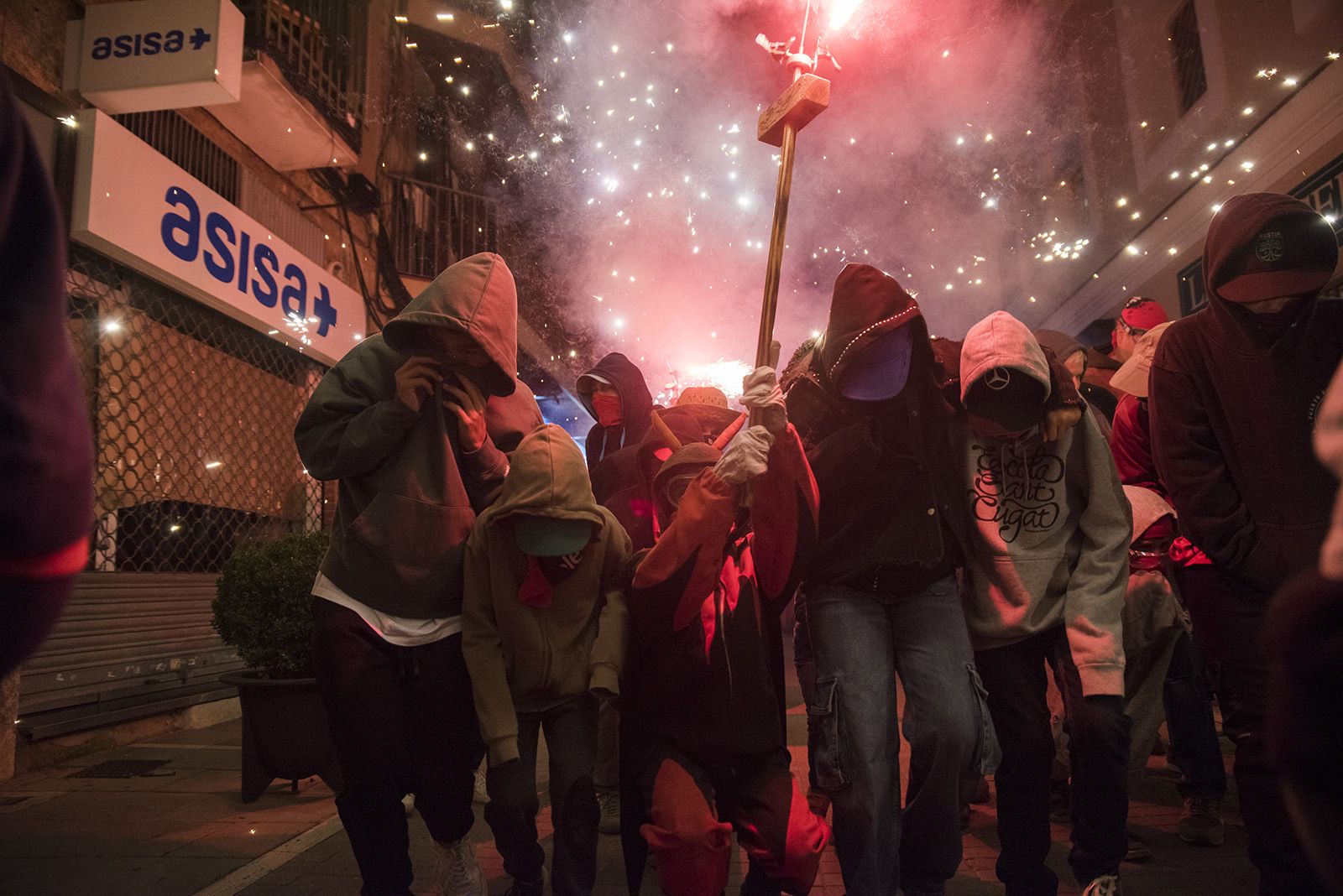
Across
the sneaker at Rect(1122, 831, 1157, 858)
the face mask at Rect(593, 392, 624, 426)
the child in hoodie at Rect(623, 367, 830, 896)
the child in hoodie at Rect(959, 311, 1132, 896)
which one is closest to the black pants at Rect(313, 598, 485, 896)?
the child in hoodie at Rect(623, 367, 830, 896)

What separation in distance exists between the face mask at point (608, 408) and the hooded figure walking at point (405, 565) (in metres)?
2.13

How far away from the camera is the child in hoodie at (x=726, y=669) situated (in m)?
2.72

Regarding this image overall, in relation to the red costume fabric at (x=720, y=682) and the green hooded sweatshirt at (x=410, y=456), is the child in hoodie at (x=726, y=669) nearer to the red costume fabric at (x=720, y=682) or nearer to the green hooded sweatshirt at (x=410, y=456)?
the red costume fabric at (x=720, y=682)

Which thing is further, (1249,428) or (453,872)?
(453,872)

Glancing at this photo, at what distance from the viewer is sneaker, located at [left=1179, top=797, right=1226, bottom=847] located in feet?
12.3

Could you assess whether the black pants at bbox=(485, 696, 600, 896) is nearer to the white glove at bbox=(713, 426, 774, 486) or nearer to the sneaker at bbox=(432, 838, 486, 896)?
the sneaker at bbox=(432, 838, 486, 896)

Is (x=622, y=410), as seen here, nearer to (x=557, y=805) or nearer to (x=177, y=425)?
(x=557, y=805)

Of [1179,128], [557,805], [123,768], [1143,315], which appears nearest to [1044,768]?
[557,805]

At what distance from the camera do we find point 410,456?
3.13m

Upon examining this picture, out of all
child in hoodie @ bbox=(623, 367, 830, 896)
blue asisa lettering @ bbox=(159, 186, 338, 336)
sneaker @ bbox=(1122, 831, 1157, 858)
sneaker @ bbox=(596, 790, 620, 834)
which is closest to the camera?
child in hoodie @ bbox=(623, 367, 830, 896)

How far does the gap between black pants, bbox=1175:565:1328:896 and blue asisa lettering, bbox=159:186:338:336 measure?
7247mm

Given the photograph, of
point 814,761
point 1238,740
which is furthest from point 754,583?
point 1238,740

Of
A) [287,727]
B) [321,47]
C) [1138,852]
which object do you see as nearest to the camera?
[1138,852]

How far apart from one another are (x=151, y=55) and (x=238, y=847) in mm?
5515
